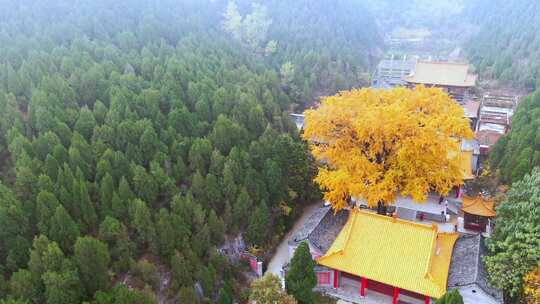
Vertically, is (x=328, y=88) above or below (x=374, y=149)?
below

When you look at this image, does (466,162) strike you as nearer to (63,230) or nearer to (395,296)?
(395,296)

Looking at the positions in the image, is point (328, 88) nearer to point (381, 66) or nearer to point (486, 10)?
point (381, 66)

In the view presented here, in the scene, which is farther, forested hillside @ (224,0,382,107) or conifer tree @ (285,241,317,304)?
forested hillside @ (224,0,382,107)

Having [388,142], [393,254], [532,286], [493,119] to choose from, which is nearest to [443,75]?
[493,119]

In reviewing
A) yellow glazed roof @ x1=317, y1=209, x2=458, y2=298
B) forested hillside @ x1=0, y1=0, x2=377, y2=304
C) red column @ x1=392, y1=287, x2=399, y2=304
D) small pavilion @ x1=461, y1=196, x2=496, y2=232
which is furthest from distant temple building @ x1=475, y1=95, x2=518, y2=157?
red column @ x1=392, y1=287, x2=399, y2=304

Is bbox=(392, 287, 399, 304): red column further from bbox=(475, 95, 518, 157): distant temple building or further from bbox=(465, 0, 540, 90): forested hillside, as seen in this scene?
bbox=(465, 0, 540, 90): forested hillside

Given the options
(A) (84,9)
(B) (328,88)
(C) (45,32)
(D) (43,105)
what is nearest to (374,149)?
(D) (43,105)
